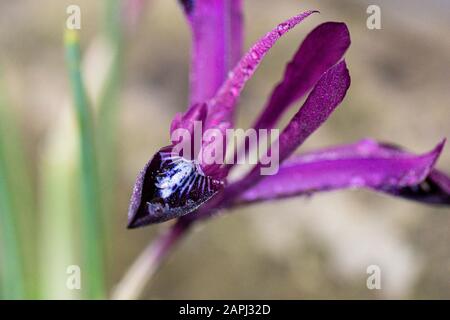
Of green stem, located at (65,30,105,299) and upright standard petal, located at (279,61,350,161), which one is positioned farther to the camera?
green stem, located at (65,30,105,299)

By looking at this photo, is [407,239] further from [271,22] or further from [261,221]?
[271,22]

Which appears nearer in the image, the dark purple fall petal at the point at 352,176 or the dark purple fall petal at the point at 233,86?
the dark purple fall petal at the point at 233,86

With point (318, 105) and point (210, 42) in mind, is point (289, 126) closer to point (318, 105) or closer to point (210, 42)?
point (318, 105)

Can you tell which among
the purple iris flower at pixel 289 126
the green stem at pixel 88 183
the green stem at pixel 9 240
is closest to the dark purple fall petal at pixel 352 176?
the purple iris flower at pixel 289 126

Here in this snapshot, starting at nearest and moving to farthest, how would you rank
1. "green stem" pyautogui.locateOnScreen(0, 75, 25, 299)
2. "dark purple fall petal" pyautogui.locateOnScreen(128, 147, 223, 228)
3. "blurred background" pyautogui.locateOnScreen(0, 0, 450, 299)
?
1. "dark purple fall petal" pyautogui.locateOnScreen(128, 147, 223, 228)
2. "green stem" pyautogui.locateOnScreen(0, 75, 25, 299)
3. "blurred background" pyautogui.locateOnScreen(0, 0, 450, 299)

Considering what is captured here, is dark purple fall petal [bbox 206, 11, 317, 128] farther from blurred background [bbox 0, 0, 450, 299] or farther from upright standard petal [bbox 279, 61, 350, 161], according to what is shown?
blurred background [bbox 0, 0, 450, 299]

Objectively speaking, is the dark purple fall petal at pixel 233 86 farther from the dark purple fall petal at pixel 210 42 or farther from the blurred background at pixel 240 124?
the blurred background at pixel 240 124

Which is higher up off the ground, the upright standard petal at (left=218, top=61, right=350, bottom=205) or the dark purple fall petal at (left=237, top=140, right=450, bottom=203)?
the upright standard petal at (left=218, top=61, right=350, bottom=205)

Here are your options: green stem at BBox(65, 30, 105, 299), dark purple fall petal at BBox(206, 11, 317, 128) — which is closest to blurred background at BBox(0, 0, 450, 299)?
green stem at BBox(65, 30, 105, 299)
